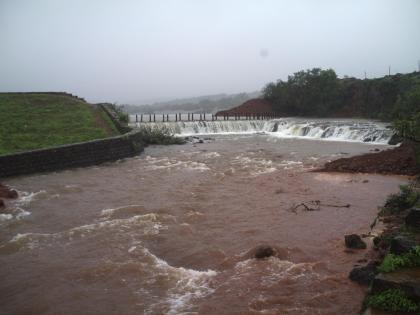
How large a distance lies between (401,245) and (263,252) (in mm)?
2440

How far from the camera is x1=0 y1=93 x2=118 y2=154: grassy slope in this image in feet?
63.2

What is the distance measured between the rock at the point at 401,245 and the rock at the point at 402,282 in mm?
382

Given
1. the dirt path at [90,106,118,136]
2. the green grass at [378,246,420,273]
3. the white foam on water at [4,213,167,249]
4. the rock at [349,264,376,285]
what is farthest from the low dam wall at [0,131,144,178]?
the green grass at [378,246,420,273]

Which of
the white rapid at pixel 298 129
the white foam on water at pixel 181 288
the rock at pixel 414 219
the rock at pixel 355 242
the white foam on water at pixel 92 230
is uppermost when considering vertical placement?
the white rapid at pixel 298 129

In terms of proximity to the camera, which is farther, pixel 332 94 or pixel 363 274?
pixel 332 94

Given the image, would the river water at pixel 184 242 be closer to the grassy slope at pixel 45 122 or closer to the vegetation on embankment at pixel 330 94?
the grassy slope at pixel 45 122

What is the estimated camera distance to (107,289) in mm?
6207

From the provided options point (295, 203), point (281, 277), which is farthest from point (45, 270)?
point (295, 203)

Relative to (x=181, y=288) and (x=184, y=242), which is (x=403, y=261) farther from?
(x=184, y=242)

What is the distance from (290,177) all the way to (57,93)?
24.7 meters

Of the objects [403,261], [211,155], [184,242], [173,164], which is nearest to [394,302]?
[403,261]

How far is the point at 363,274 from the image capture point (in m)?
6.01

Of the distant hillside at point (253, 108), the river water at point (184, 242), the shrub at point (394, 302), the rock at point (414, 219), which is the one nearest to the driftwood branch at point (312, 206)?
the river water at point (184, 242)

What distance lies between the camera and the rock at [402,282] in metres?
4.48
